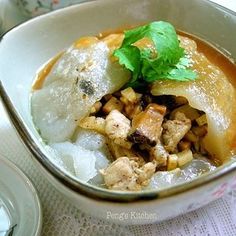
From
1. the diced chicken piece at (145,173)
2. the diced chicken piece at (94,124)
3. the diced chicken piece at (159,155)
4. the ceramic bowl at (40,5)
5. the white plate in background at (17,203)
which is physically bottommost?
the white plate in background at (17,203)

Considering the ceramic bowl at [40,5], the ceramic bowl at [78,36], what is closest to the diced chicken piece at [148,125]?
the ceramic bowl at [78,36]

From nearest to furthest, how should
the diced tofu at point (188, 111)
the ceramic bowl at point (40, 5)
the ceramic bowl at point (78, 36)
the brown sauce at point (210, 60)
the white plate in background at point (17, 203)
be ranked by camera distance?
the ceramic bowl at point (78, 36) → the white plate in background at point (17, 203) → the diced tofu at point (188, 111) → the brown sauce at point (210, 60) → the ceramic bowl at point (40, 5)

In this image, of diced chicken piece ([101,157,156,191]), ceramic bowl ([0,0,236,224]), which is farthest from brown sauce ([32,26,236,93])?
diced chicken piece ([101,157,156,191])

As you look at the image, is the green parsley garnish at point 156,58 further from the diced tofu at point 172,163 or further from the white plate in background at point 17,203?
the white plate in background at point 17,203

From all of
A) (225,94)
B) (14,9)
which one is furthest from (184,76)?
(14,9)

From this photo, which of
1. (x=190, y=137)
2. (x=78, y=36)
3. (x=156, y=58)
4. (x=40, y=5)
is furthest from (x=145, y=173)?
(x=40, y=5)

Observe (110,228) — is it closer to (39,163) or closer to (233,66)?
(39,163)

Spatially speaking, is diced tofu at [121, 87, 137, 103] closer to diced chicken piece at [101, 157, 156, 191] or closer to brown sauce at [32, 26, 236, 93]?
diced chicken piece at [101, 157, 156, 191]

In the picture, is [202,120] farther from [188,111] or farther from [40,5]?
[40,5]
